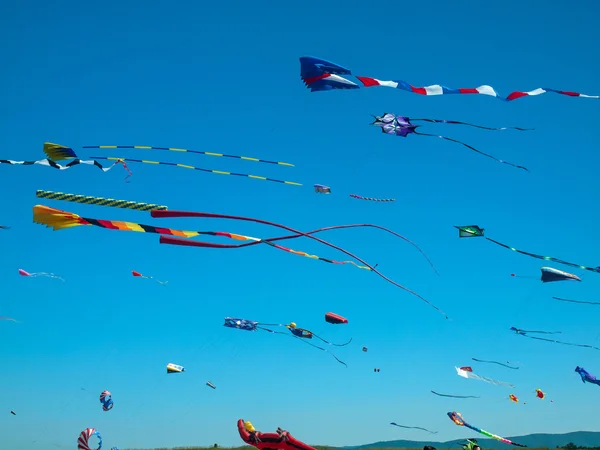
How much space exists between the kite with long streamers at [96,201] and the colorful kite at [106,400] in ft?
94.5

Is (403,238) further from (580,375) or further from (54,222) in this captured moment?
(580,375)

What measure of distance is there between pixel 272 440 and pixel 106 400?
2681cm

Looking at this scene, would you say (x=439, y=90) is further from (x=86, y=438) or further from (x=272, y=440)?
(x=86, y=438)

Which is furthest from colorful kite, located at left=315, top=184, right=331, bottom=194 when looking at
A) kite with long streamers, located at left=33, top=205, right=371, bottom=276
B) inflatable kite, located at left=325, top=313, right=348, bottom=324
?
kite with long streamers, located at left=33, top=205, right=371, bottom=276

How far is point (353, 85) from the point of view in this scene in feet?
70.5

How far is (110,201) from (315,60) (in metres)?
8.63

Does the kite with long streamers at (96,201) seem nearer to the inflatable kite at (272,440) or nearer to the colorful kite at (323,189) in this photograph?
the inflatable kite at (272,440)

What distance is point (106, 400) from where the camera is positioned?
140 feet

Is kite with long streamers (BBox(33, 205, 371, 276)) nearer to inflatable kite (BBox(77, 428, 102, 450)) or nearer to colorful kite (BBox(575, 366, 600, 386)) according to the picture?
inflatable kite (BBox(77, 428, 102, 450))

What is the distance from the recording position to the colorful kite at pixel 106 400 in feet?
139

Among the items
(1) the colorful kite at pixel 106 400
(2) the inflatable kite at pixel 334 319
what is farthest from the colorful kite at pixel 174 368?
(2) the inflatable kite at pixel 334 319

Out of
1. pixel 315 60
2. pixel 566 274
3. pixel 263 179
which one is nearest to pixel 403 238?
pixel 263 179

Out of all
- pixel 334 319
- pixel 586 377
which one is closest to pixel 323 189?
pixel 334 319

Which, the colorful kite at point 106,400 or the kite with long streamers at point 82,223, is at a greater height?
the kite with long streamers at point 82,223
